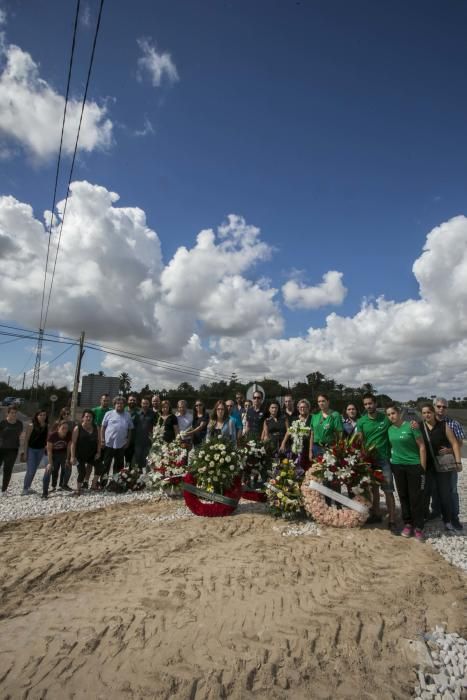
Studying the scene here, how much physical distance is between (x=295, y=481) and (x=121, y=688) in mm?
4026

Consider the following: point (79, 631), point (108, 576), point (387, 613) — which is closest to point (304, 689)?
point (387, 613)

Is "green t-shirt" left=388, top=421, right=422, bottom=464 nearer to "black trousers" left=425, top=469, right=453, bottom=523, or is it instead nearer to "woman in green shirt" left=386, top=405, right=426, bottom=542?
"woman in green shirt" left=386, top=405, right=426, bottom=542

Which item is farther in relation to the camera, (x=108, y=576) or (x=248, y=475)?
(x=248, y=475)

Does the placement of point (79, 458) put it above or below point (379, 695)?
above

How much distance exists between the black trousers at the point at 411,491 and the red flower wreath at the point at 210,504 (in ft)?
8.59

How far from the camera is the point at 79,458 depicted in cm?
788

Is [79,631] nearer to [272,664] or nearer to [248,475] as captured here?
[272,664]

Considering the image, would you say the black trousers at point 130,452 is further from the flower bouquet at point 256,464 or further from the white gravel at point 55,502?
the flower bouquet at point 256,464

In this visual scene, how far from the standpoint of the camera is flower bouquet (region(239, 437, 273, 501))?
705 centimetres

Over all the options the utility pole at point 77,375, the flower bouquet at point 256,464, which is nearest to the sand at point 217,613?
the flower bouquet at point 256,464

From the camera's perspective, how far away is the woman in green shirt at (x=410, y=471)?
202 inches

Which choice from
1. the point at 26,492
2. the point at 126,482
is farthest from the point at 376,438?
the point at 26,492

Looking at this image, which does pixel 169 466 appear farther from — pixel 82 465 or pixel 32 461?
pixel 32 461

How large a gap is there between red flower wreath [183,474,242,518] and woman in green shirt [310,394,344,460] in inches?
56.8
